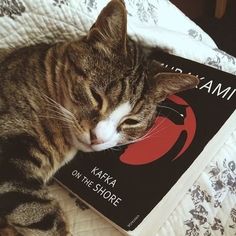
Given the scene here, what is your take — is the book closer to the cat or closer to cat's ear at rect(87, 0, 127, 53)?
the cat

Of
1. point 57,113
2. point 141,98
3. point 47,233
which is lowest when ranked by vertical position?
point 47,233

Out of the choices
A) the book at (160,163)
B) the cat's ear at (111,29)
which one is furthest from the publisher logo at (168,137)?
the cat's ear at (111,29)

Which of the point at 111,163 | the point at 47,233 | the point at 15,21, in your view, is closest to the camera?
the point at 47,233

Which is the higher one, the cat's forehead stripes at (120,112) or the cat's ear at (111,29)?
the cat's ear at (111,29)

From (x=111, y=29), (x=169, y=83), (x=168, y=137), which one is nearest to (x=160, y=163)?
(x=168, y=137)

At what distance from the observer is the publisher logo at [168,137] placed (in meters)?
0.94

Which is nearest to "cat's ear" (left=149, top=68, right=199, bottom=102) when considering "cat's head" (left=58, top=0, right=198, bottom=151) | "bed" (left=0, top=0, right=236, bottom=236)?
"cat's head" (left=58, top=0, right=198, bottom=151)

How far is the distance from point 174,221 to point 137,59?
0.38 m

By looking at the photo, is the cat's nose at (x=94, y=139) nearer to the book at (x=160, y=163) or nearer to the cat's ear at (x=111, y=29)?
the book at (x=160, y=163)

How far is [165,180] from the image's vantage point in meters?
0.88

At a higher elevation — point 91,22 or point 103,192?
point 91,22

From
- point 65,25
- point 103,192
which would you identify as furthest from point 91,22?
point 103,192

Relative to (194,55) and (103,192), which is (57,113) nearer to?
(103,192)

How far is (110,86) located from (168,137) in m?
0.17
